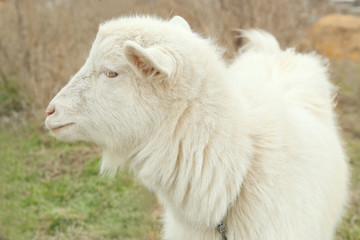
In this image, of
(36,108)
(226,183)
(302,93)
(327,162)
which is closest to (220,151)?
(226,183)

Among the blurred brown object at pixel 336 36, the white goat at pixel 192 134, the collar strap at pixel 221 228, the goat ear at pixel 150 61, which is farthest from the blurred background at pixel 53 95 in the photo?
the goat ear at pixel 150 61

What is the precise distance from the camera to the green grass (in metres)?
4.89

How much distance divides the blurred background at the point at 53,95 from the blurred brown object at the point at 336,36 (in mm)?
121

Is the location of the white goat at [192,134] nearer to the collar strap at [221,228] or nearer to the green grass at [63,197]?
the collar strap at [221,228]

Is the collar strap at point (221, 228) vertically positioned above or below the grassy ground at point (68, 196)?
above

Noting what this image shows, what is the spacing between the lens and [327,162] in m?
3.14

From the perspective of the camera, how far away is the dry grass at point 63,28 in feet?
23.1

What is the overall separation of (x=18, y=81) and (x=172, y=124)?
19.1 ft

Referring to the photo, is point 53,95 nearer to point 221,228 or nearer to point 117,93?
point 117,93

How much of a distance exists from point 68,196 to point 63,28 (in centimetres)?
331

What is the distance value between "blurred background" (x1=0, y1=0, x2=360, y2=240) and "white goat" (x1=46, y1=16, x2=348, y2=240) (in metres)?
2.10

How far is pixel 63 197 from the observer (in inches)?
219

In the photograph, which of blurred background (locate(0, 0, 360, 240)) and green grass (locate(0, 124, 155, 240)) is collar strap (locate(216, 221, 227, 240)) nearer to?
blurred background (locate(0, 0, 360, 240))

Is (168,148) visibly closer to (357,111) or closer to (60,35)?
(60,35)
